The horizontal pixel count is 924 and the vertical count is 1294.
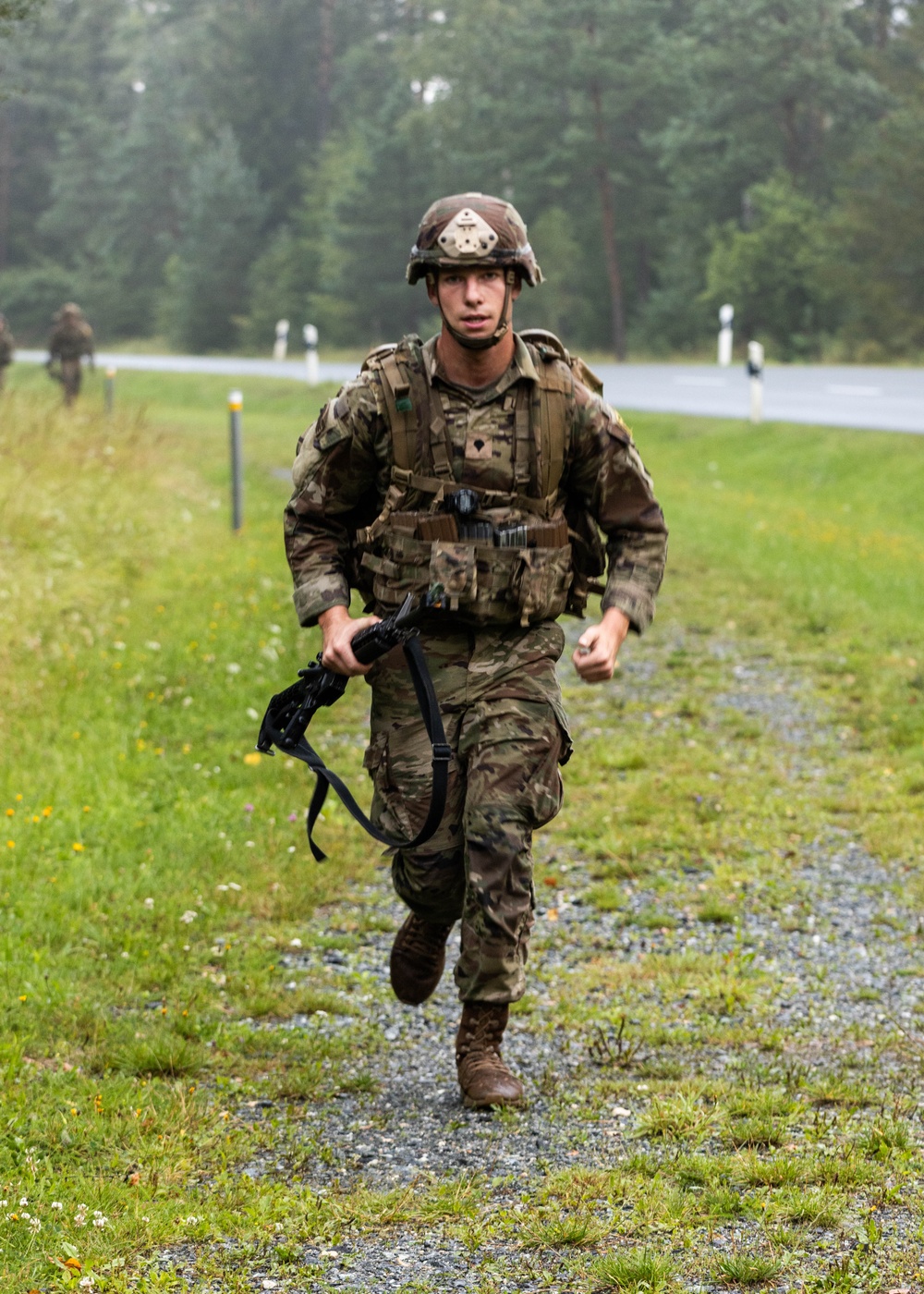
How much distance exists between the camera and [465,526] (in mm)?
4059

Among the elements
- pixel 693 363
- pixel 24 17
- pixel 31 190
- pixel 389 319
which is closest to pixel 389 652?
pixel 24 17

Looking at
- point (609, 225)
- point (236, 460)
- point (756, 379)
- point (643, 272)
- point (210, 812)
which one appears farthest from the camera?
point (643, 272)

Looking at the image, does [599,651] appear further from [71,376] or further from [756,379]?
[71,376]

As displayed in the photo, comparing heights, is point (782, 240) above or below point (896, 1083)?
above

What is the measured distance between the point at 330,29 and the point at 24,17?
53596 millimetres

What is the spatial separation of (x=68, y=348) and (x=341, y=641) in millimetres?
20558

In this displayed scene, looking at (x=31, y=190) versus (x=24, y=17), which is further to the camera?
(x=31, y=190)

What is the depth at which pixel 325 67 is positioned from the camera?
57.9m

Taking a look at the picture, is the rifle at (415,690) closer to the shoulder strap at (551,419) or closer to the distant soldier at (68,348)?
the shoulder strap at (551,419)

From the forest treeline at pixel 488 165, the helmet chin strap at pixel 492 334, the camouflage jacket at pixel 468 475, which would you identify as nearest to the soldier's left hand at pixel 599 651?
the camouflage jacket at pixel 468 475

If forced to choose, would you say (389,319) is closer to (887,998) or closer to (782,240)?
(782,240)

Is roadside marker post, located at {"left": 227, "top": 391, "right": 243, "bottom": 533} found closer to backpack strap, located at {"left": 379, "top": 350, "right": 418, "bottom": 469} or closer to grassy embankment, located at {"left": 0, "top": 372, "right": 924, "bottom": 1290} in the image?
grassy embankment, located at {"left": 0, "top": 372, "right": 924, "bottom": 1290}

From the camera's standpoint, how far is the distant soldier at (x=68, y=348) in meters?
23.4

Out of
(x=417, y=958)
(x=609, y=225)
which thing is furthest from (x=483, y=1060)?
(x=609, y=225)
